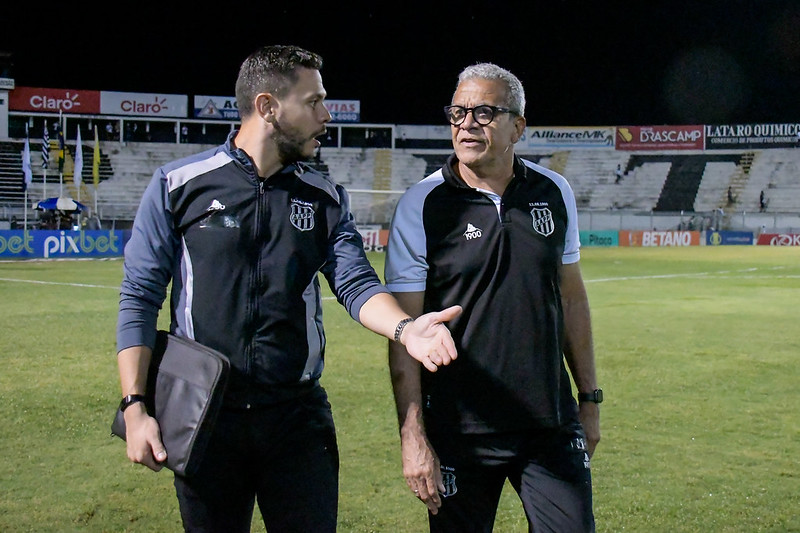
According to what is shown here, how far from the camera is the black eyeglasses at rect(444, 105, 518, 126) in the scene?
3.18m

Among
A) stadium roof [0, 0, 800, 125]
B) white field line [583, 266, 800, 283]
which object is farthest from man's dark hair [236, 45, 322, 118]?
stadium roof [0, 0, 800, 125]

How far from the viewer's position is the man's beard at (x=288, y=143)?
3.06 m

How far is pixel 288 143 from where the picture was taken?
10.1ft

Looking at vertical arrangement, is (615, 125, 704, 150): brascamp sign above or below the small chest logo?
above

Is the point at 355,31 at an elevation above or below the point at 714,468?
above

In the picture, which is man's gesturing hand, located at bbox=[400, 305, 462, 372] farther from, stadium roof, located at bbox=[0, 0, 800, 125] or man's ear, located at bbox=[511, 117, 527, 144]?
stadium roof, located at bbox=[0, 0, 800, 125]

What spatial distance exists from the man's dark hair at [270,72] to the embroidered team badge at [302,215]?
0.39m

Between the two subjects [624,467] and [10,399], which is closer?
[624,467]

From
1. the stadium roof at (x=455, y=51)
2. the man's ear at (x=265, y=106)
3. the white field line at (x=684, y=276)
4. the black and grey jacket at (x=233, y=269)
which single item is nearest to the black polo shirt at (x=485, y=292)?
the black and grey jacket at (x=233, y=269)

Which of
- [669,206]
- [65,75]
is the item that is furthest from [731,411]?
[65,75]

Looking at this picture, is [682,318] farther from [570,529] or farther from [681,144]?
[681,144]

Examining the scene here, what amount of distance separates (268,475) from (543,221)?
4.61 ft

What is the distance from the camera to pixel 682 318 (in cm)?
1377

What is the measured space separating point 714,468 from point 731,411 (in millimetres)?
1830
